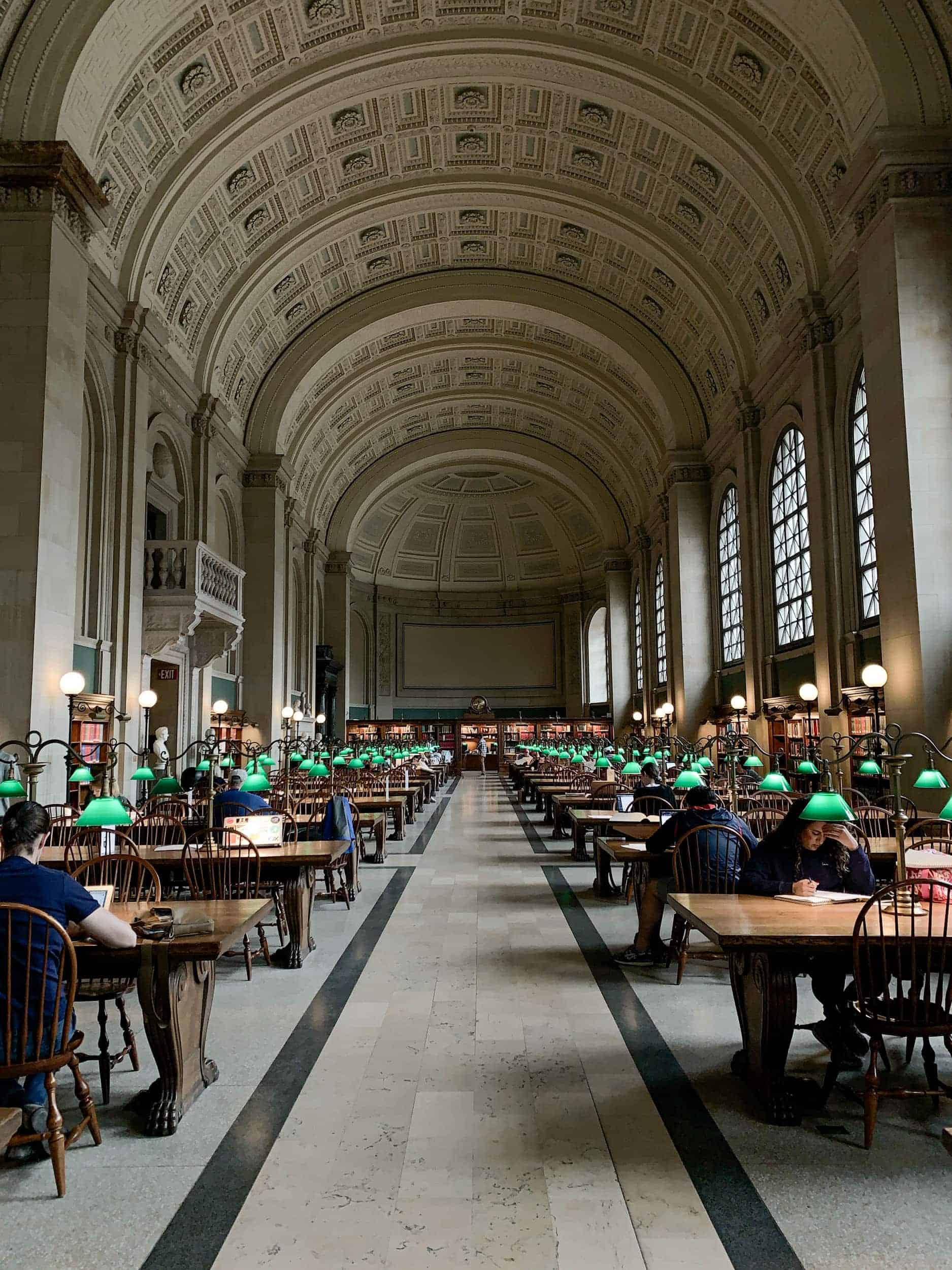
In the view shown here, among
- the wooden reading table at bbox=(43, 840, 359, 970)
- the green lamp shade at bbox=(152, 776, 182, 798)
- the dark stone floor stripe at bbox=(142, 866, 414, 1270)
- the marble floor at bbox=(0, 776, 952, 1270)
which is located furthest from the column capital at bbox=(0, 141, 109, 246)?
the dark stone floor stripe at bbox=(142, 866, 414, 1270)

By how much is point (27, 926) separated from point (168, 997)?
719mm

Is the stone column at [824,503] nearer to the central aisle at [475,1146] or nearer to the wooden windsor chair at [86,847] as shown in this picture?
the central aisle at [475,1146]

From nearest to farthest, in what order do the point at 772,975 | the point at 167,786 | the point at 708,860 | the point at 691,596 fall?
the point at 772,975, the point at 708,860, the point at 167,786, the point at 691,596

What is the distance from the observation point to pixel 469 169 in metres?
19.7

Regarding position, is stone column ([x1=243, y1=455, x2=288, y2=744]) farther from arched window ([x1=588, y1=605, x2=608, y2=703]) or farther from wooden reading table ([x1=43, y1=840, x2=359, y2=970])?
arched window ([x1=588, y1=605, x2=608, y2=703])

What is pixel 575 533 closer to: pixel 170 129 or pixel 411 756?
pixel 411 756

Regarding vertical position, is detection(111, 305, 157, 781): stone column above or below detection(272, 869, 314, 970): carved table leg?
above

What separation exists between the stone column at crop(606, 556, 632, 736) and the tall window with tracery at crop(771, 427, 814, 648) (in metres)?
13.8

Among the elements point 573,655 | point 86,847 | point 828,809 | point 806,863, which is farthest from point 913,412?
point 573,655

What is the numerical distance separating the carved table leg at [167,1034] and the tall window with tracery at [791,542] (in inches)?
544

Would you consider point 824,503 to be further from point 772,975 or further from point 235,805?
point 772,975

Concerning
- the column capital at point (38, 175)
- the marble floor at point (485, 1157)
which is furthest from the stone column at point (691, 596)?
the marble floor at point (485, 1157)

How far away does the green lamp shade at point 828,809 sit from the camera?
378 cm

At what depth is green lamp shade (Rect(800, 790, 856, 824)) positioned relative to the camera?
149 inches
